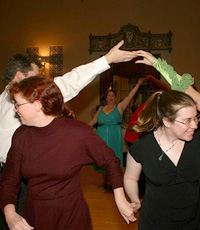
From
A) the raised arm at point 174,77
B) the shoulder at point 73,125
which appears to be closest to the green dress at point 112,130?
the raised arm at point 174,77

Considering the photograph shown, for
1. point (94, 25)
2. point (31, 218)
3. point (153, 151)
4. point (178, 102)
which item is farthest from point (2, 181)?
point (94, 25)

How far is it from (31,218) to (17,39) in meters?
7.29

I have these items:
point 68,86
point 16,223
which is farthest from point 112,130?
point 16,223

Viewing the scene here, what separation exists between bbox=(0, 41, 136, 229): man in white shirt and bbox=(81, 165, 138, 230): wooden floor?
1670 mm

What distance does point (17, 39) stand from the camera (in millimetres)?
7520

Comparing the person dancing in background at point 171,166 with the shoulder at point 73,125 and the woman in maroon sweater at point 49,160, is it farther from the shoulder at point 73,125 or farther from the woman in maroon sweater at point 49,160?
the shoulder at point 73,125

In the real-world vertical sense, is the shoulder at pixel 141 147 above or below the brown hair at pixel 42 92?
below

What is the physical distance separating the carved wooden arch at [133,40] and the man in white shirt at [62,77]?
16.7 ft

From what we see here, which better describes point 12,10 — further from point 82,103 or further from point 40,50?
point 82,103

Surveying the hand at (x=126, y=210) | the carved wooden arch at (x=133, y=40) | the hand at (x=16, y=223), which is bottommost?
the hand at (x=16, y=223)

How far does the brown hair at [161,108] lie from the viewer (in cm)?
139

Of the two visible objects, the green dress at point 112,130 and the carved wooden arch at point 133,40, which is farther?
the carved wooden arch at point 133,40

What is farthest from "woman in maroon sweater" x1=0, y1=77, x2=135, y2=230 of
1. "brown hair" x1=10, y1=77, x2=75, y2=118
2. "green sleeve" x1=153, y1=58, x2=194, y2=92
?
"green sleeve" x1=153, y1=58, x2=194, y2=92

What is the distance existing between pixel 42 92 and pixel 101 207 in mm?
2694
